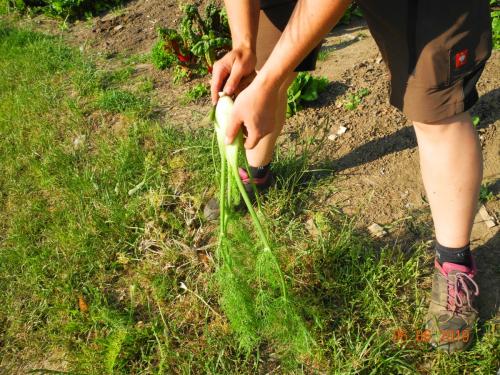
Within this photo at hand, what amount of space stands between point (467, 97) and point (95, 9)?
458 cm

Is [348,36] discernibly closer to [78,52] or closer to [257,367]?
[78,52]

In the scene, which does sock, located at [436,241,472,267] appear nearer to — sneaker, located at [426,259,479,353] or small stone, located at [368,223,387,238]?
sneaker, located at [426,259,479,353]

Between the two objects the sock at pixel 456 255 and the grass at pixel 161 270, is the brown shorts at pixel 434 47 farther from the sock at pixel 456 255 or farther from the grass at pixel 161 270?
the grass at pixel 161 270

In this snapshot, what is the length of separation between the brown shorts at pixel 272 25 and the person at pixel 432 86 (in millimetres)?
192

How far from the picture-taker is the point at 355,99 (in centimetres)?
292

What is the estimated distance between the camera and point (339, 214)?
7.51 feet

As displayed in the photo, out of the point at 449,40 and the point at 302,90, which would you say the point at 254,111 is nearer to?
the point at 449,40

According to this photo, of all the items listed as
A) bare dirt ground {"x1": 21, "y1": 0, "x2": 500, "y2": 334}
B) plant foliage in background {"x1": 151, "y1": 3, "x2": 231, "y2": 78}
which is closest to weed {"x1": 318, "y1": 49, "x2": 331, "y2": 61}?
bare dirt ground {"x1": 21, "y1": 0, "x2": 500, "y2": 334}

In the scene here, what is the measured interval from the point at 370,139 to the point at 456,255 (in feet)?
3.51

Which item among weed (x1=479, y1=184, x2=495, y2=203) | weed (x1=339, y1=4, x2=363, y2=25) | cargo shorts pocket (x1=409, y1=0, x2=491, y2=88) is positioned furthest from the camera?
weed (x1=339, y1=4, x2=363, y2=25)

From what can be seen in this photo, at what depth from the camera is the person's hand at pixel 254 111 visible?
1.47m

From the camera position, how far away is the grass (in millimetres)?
1798

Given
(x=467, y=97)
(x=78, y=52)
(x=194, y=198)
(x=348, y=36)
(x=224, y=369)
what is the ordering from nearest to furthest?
(x=467, y=97) → (x=224, y=369) → (x=194, y=198) → (x=348, y=36) → (x=78, y=52)

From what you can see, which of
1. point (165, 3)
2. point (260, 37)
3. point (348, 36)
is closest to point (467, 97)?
point (260, 37)
